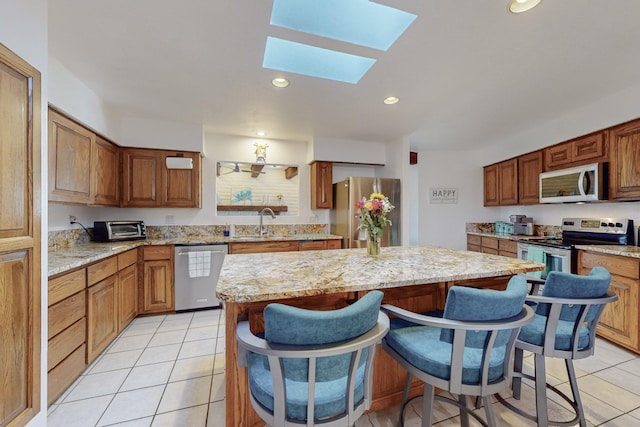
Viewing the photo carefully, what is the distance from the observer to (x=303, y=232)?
4.29 m

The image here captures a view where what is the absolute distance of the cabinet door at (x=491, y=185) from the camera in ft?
14.6

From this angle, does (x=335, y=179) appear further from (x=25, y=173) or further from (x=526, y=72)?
(x=25, y=173)

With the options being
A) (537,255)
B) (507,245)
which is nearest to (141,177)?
(537,255)

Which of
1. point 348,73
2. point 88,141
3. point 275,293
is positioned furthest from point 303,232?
point 275,293

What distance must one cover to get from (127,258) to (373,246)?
250 cm

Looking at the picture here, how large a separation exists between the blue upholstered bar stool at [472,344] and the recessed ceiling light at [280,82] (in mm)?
2062

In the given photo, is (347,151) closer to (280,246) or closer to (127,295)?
(280,246)

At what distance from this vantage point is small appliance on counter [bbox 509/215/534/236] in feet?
12.8

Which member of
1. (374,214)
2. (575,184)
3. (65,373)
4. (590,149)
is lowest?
(65,373)

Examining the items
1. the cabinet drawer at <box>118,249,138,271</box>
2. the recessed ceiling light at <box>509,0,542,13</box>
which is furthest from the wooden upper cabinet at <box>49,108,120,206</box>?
the recessed ceiling light at <box>509,0,542,13</box>

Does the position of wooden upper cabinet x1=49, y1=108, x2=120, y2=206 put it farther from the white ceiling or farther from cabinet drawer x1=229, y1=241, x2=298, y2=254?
cabinet drawer x1=229, y1=241, x2=298, y2=254

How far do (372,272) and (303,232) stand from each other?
290cm

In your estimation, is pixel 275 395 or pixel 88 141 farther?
pixel 88 141

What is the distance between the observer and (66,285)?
1.73 metres
